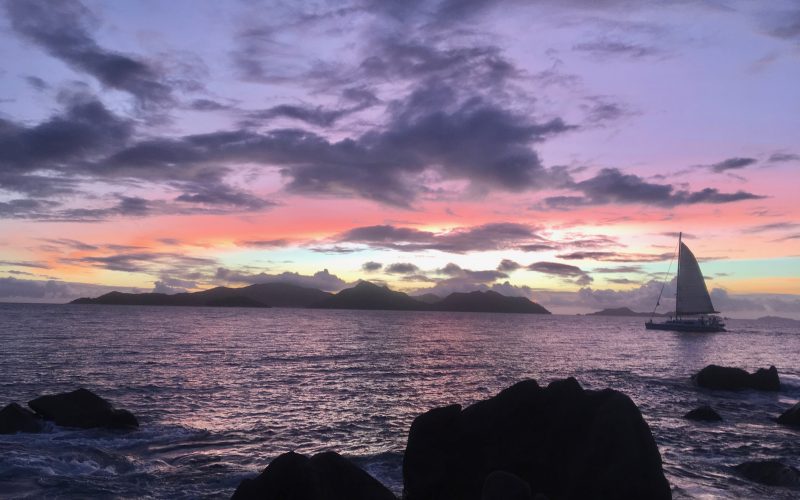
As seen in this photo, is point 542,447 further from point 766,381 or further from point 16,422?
point 766,381

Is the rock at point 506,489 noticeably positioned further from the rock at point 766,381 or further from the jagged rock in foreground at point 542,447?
the rock at point 766,381

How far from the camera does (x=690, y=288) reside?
511 feet

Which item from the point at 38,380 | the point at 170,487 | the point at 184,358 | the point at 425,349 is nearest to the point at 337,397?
the point at 170,487

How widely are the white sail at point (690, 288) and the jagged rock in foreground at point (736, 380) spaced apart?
116193mm

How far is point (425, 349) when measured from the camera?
82.2 meters

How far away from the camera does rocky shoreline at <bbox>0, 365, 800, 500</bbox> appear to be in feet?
46.3

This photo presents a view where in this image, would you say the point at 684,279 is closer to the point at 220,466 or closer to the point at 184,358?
the point at 184,358

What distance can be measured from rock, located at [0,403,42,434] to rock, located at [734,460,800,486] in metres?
32.7

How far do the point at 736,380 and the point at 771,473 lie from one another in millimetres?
31672

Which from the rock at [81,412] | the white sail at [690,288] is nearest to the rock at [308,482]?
the rock at [81,412]

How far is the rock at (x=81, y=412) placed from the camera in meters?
27.5

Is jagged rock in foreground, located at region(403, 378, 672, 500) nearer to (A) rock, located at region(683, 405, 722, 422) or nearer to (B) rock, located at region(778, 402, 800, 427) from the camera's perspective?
(A) rock, located at region(683, 405, 722, 422)

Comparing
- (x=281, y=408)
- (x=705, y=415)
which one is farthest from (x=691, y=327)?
(x=281, y=408)

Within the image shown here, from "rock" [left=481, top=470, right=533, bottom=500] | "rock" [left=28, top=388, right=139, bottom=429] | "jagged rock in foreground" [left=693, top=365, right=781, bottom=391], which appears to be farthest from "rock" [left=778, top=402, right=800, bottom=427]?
"rock" [left=28, top=388, right=139, bottom=429]
